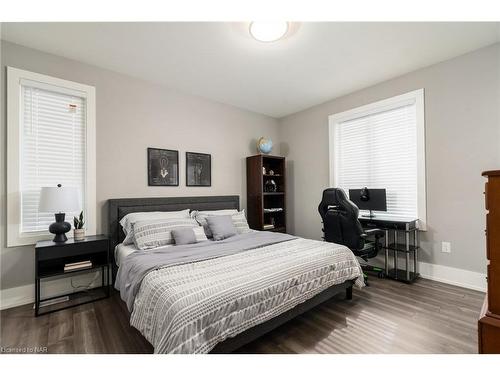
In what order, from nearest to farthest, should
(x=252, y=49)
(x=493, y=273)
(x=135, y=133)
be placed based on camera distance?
(x=493, y=273)
(x=252, y=49)
(x=135, y=133)

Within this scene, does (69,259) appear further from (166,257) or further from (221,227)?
(221,227)

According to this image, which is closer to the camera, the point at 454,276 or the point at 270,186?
the point at 454,276

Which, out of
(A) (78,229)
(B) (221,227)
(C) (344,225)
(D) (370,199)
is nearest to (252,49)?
(B) (221,227)

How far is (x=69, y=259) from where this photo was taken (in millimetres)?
2623

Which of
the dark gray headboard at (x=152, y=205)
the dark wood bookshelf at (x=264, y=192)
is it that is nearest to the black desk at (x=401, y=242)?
the dark wood bookshelf at (x=264, y=192)

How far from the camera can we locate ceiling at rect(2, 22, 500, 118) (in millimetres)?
2203

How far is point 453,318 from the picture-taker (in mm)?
2074

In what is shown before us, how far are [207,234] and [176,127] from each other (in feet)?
5.64

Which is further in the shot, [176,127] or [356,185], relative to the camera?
[356,185]

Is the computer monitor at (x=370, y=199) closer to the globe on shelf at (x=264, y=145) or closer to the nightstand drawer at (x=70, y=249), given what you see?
the globe on shelf at (x=264, y=145)

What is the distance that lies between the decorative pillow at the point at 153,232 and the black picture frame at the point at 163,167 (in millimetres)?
846

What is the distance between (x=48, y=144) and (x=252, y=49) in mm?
2520
